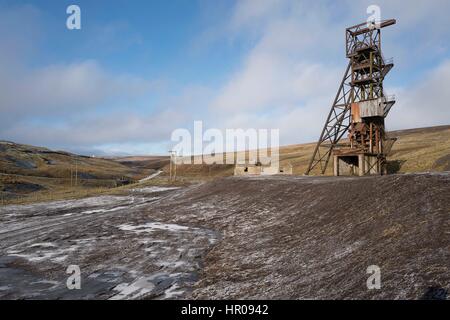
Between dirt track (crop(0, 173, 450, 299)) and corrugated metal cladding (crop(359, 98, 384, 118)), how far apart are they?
23.8 metres

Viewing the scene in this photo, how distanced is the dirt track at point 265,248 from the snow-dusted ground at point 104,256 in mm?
65

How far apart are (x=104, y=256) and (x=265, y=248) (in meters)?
8.11

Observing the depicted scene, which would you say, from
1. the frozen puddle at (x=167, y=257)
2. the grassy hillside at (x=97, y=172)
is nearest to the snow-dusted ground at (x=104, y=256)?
the frozen puddle at (x=167, y=257)

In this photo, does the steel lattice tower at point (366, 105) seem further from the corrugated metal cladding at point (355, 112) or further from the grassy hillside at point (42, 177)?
the grassy hillside at point (42, 177)

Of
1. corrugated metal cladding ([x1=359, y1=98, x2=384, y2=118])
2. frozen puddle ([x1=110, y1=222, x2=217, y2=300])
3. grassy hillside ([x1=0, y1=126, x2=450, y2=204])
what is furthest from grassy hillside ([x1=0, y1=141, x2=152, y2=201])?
corrugated metal cladding ([x1=359, y1=98, x2=384, y2=118])

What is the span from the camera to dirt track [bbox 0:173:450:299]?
10125 millimetres

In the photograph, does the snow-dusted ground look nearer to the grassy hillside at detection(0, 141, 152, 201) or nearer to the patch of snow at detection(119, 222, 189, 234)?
the patch of snow at detection(119, 222, 189, 234)

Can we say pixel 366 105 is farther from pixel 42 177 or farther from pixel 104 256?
pixel 42 177

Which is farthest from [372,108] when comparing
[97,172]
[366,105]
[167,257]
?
[97,172]

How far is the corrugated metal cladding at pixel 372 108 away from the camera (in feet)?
143

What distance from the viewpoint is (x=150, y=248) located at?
1766 centimetres
